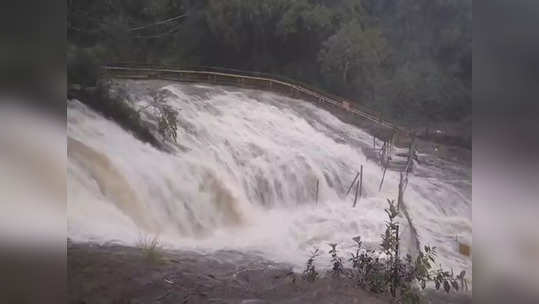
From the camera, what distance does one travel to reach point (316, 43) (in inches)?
98.3

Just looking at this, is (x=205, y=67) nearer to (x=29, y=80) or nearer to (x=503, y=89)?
(x=29, y=80)

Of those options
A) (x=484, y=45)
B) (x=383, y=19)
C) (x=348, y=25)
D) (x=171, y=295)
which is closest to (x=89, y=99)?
(x=171, y=295)

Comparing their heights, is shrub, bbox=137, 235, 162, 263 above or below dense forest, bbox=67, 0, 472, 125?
below

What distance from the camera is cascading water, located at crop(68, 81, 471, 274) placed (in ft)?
7.90

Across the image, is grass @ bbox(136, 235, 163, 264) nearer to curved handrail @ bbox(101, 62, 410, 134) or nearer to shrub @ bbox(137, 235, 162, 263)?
shrub @ bbox(137, 235, 162, 263)

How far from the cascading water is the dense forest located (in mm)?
164

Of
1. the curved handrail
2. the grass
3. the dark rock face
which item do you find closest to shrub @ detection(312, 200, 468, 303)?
the dark rock face

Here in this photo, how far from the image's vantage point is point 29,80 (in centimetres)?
250

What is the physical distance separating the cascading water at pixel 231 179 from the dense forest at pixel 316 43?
164mm

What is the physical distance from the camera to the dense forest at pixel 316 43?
8.03ft

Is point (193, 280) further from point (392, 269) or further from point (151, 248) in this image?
point (392, 269)

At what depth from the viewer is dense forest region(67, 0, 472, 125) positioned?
2.45m

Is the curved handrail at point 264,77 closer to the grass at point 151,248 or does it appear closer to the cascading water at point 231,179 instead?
the cascading water at point 231,179

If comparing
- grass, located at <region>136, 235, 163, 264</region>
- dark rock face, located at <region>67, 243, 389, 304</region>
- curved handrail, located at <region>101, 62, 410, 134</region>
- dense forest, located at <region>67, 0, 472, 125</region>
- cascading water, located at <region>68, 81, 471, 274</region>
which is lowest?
dark rock face, located at <region>67, 243, 389, 304</region>
